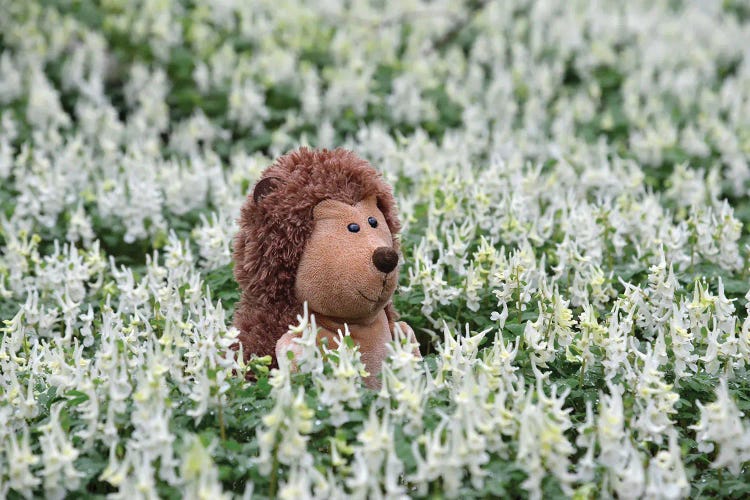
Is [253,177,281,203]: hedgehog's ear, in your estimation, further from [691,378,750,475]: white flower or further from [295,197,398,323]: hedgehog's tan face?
[691,378,750,475]: white flower

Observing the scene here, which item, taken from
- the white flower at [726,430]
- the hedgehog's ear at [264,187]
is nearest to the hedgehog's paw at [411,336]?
the hedgehog's ear at [264,187]

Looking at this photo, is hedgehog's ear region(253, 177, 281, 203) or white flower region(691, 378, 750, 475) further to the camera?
hedgehog's ear region(253, 177, 281, 203)

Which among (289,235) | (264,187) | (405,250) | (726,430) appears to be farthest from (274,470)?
(405,250)

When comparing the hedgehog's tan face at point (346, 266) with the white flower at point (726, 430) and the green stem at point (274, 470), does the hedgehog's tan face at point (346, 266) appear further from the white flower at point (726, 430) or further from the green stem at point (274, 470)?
the white flower at point (726, 430)

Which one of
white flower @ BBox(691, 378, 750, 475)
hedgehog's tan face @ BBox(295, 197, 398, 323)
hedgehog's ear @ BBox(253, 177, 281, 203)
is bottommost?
white flower @ BBox(691, 378, 750, 475)

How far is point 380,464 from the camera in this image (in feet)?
9.14

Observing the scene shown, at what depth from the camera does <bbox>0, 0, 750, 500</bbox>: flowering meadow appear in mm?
2877

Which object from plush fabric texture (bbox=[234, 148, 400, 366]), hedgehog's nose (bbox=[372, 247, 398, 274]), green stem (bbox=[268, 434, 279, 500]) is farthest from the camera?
plush fabric texture (bbox=[234, 148, 400, 366])

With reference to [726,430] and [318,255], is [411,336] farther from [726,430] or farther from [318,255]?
[726,430]

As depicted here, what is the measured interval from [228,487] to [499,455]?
32.1 inches

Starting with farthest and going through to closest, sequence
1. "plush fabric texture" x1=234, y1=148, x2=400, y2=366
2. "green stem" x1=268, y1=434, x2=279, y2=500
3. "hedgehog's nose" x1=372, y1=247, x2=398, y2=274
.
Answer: "plush fabric texture" x1=234, y1=148, x2=400, y2=366
"hedgehog's nose" x1=372, y1=247, x2=398, y2=274
"green stem" x1=268, y1=434, x2=279, y2=500

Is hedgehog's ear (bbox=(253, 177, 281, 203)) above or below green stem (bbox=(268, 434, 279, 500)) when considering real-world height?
above

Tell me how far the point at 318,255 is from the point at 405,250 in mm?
1193

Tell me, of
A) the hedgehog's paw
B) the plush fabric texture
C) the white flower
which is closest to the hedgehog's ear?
the plush fabric texture
